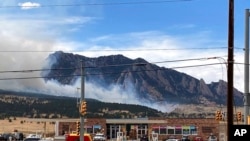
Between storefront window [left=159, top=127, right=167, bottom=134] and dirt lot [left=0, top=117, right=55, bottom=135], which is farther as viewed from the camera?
dirt lot [left=0, top=117, right=55, bottom=135]

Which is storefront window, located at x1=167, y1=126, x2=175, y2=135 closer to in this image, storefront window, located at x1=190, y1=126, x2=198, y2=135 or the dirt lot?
storefront window, located at x1=190, y1=126, x2=198, y2=135

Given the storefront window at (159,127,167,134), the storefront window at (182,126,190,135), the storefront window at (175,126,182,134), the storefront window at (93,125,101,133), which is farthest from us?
the storefront window at (93,125,101,133)

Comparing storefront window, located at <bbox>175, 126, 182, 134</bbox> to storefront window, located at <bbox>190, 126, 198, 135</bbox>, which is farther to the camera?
storefront window, located at <bbox>175, 126, 182, 134</bbox>

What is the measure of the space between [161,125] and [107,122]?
13806mm

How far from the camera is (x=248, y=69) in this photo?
2786cm

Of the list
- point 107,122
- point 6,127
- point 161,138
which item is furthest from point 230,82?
point 6,127

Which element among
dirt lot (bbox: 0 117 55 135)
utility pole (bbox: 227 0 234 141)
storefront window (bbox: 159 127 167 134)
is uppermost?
utility pole (bbox: 227 0 234 141)

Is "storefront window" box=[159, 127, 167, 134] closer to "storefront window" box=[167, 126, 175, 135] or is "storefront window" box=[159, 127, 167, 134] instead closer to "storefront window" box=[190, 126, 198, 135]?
"storefront window" box=[167, 126, 175, 135]

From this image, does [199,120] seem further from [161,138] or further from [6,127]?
[6,127]

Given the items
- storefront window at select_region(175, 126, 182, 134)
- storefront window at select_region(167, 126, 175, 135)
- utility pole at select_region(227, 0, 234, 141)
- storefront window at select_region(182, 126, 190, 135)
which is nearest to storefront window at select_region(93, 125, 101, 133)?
storefront window at select_region(167, 126, 175, 135)

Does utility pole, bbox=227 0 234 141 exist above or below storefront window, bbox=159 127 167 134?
above

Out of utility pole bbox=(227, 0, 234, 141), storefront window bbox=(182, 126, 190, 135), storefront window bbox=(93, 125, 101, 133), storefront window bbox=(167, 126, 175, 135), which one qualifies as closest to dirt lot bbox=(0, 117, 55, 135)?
storefront window bbox=(93, 125, 101, 133)

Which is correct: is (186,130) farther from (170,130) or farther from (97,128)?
(97,128)

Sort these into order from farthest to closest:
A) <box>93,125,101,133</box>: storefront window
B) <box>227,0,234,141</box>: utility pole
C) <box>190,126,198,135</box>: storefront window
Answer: <box>93,125,101,133</box>: storefront window < <box>190,126,198,135</box>: storefront window < <box>227,0,234,141</box>: utility pole
